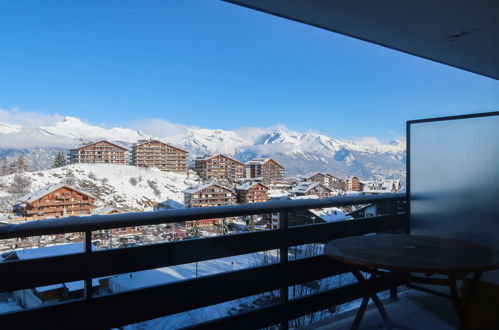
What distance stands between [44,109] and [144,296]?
35.6ft

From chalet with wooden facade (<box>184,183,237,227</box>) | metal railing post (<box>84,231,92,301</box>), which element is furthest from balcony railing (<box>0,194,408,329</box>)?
chalet with wooden facade (<box>184,183,237,227</box>)

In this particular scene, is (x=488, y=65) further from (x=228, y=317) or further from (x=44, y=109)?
(x=44, y=109)

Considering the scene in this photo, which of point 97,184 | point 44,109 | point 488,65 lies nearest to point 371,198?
point 488,65

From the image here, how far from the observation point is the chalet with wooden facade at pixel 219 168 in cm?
593

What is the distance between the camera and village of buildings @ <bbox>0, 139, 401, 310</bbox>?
1618 millimetres

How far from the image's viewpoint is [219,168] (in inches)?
247

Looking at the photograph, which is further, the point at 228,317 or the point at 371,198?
the point at 371,198

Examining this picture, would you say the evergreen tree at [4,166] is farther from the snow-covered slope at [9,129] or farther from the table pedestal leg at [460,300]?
the table pedestal leg at [460,300]

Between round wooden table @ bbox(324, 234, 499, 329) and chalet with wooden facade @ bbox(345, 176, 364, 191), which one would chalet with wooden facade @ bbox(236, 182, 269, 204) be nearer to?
chalet with wooden facade @ bbox(345, 176, 364, 191)

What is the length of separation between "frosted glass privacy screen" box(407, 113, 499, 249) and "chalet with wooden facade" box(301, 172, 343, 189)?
177 centimetres

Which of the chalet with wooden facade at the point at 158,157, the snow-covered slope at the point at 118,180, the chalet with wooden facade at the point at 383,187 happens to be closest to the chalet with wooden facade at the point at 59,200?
the snow-covered slope at the point at 118,180

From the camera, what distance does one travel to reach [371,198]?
2.75 meters

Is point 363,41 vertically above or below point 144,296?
above

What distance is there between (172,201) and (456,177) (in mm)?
2555
